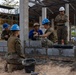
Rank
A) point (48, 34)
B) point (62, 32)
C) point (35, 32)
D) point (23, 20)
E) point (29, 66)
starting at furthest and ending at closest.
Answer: point (62, 32) < point (35, 32) < point (23, 20) < point (48, 34) < point (29, 66)

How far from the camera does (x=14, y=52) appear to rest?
6.40m

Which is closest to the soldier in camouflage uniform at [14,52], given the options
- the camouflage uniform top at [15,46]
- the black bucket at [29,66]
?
the camouflage uniform top at [15,46]

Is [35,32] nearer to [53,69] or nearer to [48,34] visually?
[48,34]

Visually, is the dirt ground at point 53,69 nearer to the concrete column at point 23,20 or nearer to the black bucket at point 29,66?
the black bucket at point 29,66

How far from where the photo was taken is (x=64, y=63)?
6.61 metres

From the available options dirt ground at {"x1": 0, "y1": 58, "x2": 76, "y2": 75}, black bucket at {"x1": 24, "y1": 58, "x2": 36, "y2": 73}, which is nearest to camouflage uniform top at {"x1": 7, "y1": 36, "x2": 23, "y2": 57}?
black bucket at {"x1": 24, "y1": 58, "x2": 36, "y2": 73}

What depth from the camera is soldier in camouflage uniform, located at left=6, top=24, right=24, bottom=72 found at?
245 inches

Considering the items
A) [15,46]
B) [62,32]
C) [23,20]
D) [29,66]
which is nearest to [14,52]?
[15,46]

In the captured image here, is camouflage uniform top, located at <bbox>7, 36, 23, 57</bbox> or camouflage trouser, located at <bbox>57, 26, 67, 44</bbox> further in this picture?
camouflage trouser, located at <bbox>57, 26, 67, 44</bbox>

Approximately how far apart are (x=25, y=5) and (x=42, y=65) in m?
2.30

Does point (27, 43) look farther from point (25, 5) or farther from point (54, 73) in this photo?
point (54, 73)

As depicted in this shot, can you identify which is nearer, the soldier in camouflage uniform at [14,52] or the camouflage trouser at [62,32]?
the soldier in camouflage uniform at [14,52]

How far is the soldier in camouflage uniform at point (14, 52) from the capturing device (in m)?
6.23

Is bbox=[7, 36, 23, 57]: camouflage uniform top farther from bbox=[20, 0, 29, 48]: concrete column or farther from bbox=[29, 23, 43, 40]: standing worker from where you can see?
bbox=[29, 23, 43, 40]: standing worker
